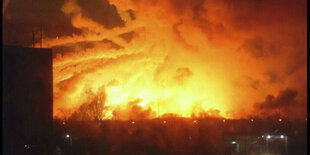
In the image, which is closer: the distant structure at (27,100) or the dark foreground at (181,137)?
the distant structure at (27,100)

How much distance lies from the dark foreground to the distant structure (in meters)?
0.80

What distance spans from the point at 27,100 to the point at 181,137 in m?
6.16

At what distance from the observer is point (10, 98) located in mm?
18797

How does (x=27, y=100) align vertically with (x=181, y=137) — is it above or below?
above

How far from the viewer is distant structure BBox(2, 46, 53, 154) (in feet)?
61.0

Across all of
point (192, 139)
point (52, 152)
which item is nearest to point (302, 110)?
point (192, 139)

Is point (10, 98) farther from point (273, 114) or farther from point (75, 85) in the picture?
point (273, 114)

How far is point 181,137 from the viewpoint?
19.9 m

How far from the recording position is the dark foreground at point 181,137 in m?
19.3

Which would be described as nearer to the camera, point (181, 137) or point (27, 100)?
point (27, 100)

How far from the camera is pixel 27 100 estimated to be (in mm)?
19500

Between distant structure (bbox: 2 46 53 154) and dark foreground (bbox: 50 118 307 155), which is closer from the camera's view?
distant structure (bbox: 2 46 53 154)

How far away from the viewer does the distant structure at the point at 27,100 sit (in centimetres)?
1858

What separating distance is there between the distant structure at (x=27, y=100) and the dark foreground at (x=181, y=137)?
80cm
